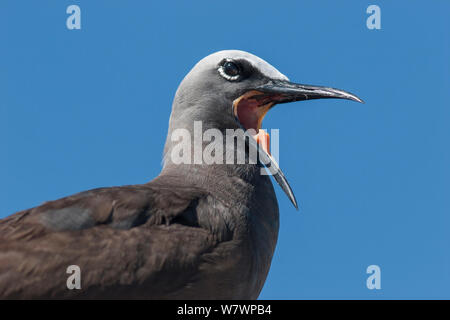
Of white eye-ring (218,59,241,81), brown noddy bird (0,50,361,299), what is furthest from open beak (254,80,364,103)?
brown noddy bird (0,50,361,299)

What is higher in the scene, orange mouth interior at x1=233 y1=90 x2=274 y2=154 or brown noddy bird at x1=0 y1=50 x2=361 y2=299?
orange mouth interior at x1=233 y1=90 x2=274 y2=154

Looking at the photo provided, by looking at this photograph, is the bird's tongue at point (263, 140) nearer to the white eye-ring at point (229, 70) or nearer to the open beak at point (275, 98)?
the open beak at point (275, 98)

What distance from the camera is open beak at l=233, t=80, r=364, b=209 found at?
23.0 feet

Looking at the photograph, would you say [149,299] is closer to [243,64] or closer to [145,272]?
[145,272]

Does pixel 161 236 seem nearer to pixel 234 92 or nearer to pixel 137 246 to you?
pixel 137 246

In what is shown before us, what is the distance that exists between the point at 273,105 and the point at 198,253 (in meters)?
2.34

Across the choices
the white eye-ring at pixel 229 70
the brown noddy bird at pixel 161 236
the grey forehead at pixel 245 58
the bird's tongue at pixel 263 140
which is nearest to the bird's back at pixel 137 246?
the brown noddy bird at pixel 161 236

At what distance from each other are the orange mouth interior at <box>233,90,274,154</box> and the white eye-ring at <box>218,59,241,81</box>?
0.69 feet

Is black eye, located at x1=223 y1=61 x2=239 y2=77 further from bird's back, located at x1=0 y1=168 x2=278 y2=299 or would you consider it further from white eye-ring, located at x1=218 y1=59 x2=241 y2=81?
bird's back, located at x1=0 y1=168 x2=278 y2=299

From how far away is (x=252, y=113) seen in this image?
7.23m

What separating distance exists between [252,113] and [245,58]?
0.57m

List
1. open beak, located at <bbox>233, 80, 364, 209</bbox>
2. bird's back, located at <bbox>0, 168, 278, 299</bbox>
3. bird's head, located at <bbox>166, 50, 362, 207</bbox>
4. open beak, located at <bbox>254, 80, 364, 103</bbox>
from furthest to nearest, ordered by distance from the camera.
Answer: open beak, located at <bbox>254, 80, 364, 103</bbox>
open beak, located at <bbox>233, 80, 364, 209</bbox>
bird's head, located at <bbox>166, 50, 362, 207</bbox>
bird's back, located at <bbox>0, 168, 278, 299</bbox>

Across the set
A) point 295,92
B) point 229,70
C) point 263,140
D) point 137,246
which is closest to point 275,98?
point 295,92

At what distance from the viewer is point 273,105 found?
24.0 ft
